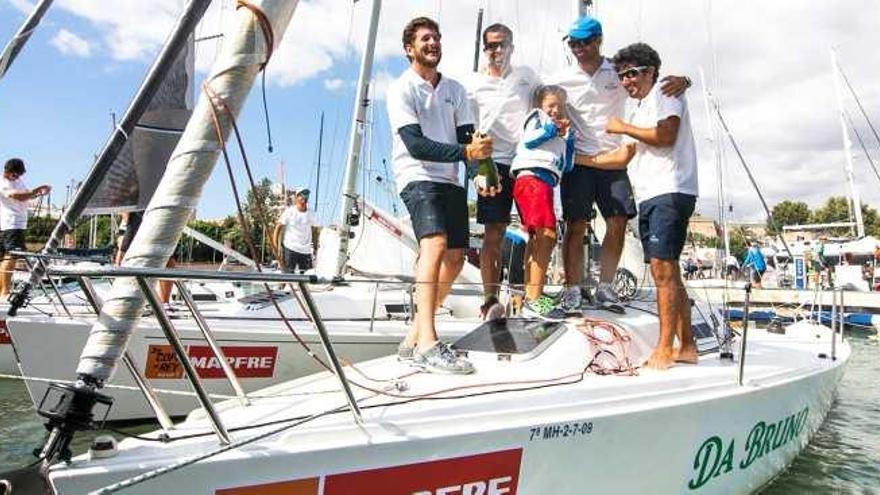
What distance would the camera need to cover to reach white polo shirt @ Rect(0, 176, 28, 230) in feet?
24.1

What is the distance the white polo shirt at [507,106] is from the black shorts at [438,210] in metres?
0.95

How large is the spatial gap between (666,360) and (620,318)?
0.48 m

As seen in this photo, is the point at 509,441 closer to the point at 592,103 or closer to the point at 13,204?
the point at 592,103

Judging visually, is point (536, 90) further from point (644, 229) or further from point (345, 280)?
point (345, 280)

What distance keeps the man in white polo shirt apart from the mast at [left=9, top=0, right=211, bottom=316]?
1086 millimetres

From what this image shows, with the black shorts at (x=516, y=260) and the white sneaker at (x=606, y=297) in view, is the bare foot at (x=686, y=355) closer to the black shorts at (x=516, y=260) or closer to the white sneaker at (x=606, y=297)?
the white sneaker at (x=606, y=297)

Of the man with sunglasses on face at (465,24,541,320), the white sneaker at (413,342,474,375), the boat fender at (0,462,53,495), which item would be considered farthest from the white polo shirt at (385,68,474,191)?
the boat fender at (0,462,53,495)

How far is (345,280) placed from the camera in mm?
2197

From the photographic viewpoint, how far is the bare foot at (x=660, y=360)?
151 inches

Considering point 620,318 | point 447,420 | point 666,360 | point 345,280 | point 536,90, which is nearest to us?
point 345,280

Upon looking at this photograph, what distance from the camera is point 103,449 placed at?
2094 mm

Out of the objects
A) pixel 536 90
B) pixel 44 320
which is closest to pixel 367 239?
pixel 44 320

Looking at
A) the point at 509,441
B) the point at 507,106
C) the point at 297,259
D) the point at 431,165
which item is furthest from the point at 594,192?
the point at 297,259

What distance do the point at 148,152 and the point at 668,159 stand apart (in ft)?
13.2
